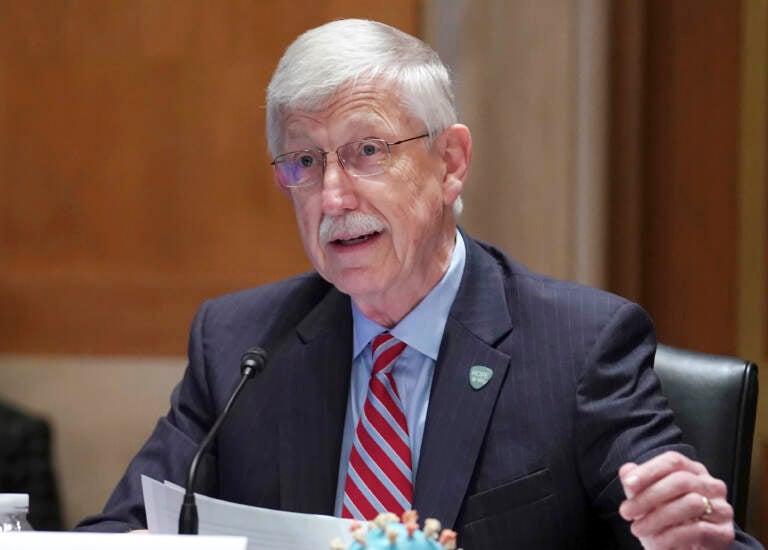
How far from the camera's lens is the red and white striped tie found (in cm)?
199

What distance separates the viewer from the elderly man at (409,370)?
6.49 ft

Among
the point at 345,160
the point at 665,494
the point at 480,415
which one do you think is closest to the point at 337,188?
the point at 345,160

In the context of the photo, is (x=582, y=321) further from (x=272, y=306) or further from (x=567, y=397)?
(x=272, y=306)

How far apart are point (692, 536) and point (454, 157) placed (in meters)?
0.90

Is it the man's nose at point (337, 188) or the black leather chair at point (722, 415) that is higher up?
the man's nose at point (337, 188)

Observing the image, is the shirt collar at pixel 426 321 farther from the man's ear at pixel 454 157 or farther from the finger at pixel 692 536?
the finger at pixel 692 536

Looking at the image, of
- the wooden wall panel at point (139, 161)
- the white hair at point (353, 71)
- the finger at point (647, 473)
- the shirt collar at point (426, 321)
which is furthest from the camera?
the wooden wall panel at point (139, 161)

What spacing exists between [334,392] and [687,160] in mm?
2026

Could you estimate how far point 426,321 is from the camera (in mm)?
2160

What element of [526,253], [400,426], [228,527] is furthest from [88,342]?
[228,527]

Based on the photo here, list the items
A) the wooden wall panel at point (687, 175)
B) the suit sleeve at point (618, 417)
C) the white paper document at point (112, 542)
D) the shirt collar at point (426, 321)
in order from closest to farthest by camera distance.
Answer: the white paper document at point (112, 542)
the suit sleeve at point (618, 417)
the shirt collar at point (426, 321)
the wooden wall panel at point (687, 175)

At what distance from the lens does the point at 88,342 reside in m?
4.15

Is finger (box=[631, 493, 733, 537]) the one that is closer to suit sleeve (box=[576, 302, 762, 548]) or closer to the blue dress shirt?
suit sleeve (box=[576, 302, 762, 548])

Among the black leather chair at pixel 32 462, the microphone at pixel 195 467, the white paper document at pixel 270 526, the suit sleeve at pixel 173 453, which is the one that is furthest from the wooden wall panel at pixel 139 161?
the white paper document at pixel 270 526
